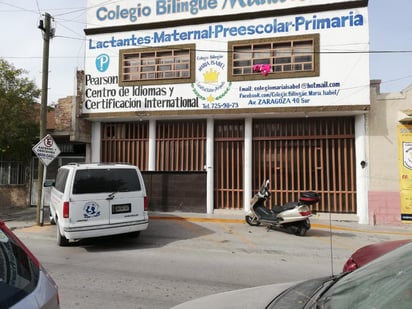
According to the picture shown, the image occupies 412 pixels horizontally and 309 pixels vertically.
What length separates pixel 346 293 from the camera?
6.19 ft

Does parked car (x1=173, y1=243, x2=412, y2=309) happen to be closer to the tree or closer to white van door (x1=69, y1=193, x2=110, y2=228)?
white van door (x1=69, y1=193, x2=110, y2=228)

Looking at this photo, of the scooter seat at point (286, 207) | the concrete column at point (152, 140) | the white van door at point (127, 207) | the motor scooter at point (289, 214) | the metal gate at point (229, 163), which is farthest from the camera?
the concrete column at point (152, 140)

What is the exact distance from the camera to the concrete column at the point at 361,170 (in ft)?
36.5

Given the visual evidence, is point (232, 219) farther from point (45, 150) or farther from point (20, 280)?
point (20, 280)

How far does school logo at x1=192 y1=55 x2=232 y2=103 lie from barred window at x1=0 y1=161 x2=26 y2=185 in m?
9.15

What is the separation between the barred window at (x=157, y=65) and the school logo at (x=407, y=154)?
A: 7.99 m

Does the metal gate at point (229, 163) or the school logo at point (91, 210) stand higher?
the metal gate at point (229, 163)

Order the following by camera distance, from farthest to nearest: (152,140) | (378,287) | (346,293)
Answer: (152,140), (346,293), (378,287)

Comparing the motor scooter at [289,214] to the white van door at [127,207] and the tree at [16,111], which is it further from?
the tree at [16,111]

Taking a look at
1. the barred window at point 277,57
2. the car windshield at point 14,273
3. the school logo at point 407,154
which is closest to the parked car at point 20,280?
the car windshield at point 14,273

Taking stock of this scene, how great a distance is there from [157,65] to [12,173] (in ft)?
28.1

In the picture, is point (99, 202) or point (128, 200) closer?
point (99, 202)

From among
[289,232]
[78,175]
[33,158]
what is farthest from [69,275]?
[33,158]

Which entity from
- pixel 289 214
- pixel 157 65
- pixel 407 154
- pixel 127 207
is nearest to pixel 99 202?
pixel 127 207
